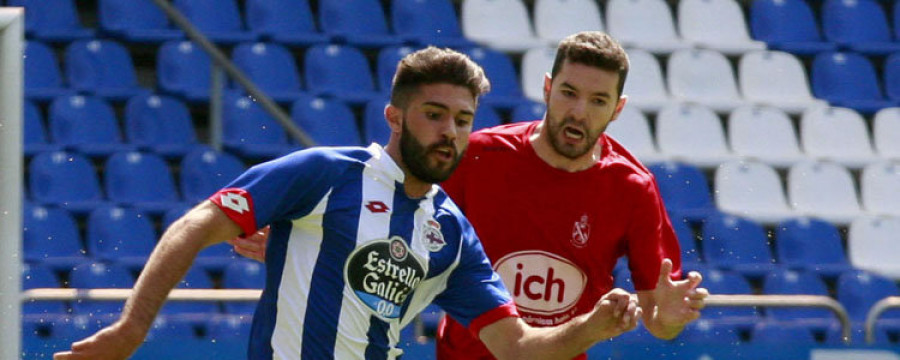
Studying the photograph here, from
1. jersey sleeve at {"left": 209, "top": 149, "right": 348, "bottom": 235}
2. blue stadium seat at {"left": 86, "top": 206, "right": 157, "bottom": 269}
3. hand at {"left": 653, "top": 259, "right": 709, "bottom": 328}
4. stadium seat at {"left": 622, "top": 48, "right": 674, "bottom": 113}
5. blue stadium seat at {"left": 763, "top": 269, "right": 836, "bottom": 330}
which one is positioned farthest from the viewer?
stadium seat at {"left": 622, "top": 48, "right": 674, "bottom": 113}

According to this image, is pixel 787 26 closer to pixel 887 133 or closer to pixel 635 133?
pixel 887 133

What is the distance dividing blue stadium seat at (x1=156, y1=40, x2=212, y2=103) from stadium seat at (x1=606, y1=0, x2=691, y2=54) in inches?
130

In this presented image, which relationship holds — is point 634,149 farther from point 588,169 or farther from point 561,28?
point 588,169

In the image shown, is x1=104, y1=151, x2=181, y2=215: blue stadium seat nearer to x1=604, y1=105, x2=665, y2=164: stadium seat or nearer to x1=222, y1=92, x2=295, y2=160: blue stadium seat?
x1=222, y1=92, x2=295, y2=160: blue stadium seat

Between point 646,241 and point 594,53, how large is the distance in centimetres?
68

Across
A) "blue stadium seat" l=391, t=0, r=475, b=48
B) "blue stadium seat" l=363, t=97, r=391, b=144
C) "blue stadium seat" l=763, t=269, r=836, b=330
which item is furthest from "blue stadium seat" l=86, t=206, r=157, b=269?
"blue stadium seat" l=763, t=269, r=836, b=330

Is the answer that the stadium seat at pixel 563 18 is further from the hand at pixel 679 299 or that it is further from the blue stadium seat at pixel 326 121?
the hand at pixel 679 299

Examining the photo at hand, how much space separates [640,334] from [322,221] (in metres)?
5.24

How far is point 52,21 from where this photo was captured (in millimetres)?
9750

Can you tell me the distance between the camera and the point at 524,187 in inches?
195

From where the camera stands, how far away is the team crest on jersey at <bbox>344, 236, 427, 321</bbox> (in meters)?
3.93

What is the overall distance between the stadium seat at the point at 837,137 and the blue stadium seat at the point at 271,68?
3.98 metres

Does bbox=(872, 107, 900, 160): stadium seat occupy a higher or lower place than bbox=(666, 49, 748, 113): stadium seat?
lower

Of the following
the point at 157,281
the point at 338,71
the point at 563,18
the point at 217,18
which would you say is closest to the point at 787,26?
the point at 563,18
